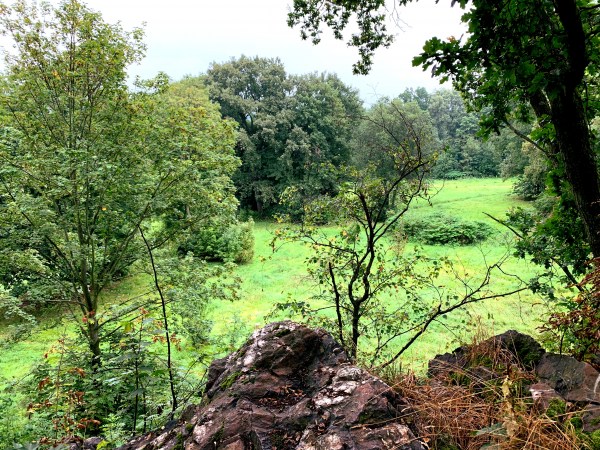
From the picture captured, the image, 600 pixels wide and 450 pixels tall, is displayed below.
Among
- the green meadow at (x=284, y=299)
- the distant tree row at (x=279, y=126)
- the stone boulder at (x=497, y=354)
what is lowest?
the green meadow at (x=284, y=299)

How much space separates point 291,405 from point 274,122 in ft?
102

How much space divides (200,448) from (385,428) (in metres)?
1.03

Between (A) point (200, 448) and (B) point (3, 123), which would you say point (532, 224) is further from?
(B) point (3, 123)

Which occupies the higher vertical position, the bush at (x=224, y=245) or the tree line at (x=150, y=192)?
the tree line at (x=150, y=192)

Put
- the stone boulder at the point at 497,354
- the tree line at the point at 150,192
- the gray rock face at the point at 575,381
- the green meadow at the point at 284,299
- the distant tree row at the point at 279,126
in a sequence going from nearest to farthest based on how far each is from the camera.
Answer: the gray rock face at the point at 575,381 → the stone boulder at the point at 497,354 → the tree line at the point at 150,192 → the green meadow at the point at 284,299 → the distant tree row at the point at 279,126

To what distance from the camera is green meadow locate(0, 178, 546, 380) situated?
25.5 feet

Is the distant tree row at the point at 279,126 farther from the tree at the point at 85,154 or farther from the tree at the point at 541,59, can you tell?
the tree at the point at 541,59

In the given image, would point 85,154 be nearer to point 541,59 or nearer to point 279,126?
point 541,59

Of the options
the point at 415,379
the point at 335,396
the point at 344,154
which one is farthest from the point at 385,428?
the point at 344,154

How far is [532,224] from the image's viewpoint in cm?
477

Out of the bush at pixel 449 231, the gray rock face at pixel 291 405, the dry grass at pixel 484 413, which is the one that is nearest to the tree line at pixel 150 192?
the gray rock face at pixel 291 405

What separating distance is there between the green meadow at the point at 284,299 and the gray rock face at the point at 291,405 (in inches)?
59.3

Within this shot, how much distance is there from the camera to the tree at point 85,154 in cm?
659

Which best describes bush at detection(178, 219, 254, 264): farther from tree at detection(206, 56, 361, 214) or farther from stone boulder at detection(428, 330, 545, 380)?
stone boulder at detection(428, 330, 545, 380)
